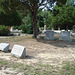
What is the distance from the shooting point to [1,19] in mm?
27625

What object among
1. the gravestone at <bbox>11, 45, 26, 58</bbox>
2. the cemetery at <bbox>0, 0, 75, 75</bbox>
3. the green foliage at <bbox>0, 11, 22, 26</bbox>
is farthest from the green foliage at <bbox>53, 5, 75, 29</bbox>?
the gravestone at <bbox>11, 45, 26, 58</bbox>

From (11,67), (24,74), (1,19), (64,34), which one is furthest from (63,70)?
(1,19)

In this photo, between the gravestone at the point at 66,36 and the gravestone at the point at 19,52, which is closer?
the gravestone at the point at 19,52

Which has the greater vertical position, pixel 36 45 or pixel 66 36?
pixel 66 36

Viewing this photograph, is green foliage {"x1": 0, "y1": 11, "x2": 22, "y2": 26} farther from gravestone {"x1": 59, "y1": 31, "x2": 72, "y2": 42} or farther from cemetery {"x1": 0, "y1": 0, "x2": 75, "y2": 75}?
gravestone {"x1": 59, "y1": 31, "x2": 72, "y2": 42}

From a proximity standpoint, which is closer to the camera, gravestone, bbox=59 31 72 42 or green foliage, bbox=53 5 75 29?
gravestone, bbox=59 31 72 42

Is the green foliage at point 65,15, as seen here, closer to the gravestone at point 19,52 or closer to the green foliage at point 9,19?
the green foliage at point 9,19

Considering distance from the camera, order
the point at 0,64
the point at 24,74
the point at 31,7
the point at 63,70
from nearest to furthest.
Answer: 1. the point at 24,74
2. the point at 63,70
3. the point at 0,64
4. the point at 31,7

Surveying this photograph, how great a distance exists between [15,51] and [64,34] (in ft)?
24.3

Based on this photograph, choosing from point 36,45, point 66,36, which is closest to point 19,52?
point 36,45

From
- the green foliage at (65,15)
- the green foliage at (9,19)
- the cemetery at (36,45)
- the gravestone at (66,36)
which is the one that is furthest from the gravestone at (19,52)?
the green foliage at (9,19)

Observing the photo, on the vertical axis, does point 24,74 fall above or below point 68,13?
below

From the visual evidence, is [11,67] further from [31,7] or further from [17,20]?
[17,20]

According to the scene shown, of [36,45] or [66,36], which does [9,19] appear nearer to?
[66,36]
